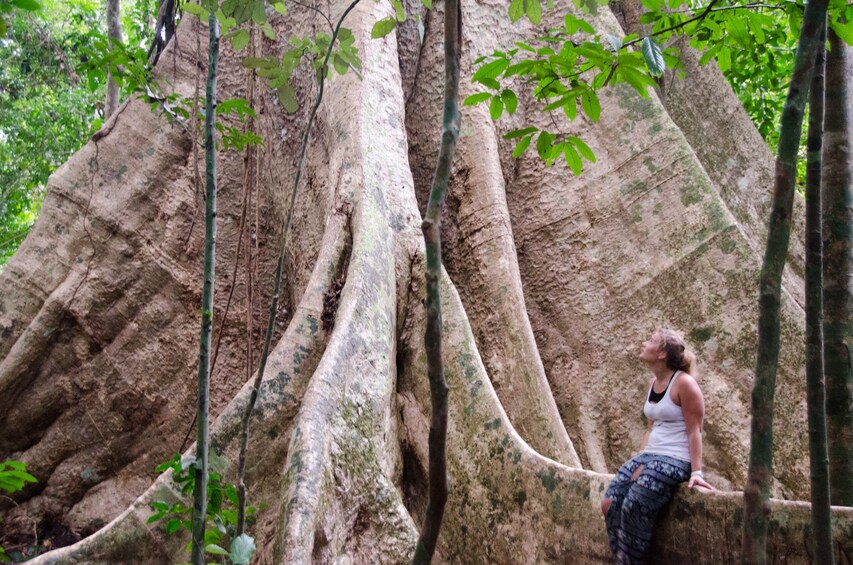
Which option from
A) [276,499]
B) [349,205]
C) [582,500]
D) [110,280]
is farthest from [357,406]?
[110,280]

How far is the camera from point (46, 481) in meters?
5.14

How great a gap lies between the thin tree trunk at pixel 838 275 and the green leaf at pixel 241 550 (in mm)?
1678

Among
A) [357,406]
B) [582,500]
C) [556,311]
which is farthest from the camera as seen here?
[556,311]

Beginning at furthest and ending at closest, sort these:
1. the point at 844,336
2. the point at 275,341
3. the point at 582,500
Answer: the point at 275,341
the point at 582,500
the point at 844,336

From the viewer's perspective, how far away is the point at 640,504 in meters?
2.75

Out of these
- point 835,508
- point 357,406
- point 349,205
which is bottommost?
point 835,508

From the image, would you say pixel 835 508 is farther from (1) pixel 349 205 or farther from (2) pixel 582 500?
(1) pixel 349 205

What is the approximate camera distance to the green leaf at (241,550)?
208cm

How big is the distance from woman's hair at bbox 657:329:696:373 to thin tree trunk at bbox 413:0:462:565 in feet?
5.24

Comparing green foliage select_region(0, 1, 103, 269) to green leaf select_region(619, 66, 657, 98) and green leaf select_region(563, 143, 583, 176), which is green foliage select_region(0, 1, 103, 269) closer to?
green leaf select_region(563, 143, 583, 176)

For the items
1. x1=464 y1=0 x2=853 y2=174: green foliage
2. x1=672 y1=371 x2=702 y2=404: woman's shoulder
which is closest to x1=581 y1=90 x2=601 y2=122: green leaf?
x1=464 y1=0 x2=853 y2=174: green foliage

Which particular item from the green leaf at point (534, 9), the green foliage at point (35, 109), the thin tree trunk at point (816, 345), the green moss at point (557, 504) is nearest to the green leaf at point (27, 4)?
the green leaf at point (534, 9)

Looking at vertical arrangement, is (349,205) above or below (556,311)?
above

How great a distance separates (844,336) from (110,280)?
14.9 ft
